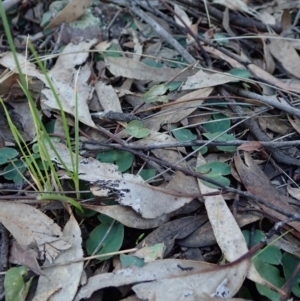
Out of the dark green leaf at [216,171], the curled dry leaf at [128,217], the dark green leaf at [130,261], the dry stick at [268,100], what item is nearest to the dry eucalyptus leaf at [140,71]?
the dry stick at [268,100]

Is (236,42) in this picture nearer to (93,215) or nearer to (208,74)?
(208,74)

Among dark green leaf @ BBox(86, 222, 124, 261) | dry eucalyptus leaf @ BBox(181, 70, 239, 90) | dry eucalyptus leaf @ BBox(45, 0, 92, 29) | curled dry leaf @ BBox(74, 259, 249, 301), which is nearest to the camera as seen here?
curled dry leaf @ BBox(74, 259, 249, 301)

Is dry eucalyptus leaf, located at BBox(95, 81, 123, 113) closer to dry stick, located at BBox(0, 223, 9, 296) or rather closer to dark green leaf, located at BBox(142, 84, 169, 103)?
dark green leaf, located at BBox(142, 84, 169, 103)

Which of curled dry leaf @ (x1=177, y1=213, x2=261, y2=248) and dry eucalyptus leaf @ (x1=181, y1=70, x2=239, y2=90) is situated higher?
dry eucalyptus leaf @ (x1=181, y1=70, x2=239, y2=90)

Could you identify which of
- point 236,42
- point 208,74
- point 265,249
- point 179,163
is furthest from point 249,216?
point 236,42

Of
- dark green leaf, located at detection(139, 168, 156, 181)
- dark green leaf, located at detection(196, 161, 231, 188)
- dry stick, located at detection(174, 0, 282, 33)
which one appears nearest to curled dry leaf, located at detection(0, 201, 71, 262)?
dark green leaf, located at detection(139, 168, 156, 181)

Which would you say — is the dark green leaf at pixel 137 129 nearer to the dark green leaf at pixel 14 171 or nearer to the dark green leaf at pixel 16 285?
the dark green leaf at pixel 14 171

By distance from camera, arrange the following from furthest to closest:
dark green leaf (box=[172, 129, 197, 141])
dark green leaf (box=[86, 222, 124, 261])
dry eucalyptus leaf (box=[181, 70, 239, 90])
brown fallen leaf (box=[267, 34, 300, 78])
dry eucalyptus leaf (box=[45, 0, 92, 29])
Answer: dry eucalyptus leaf (box=[45, 0, 92, 29]) < brown fallen leaf (box=[267, 34, 300, 78]) < dry eucalyptus leaf (box=[181, 70, 239, 90]) < dark green leaf (box=[172, 129, 197, 141]) < dark green leaf (box=[86, 222, 124, 261])
